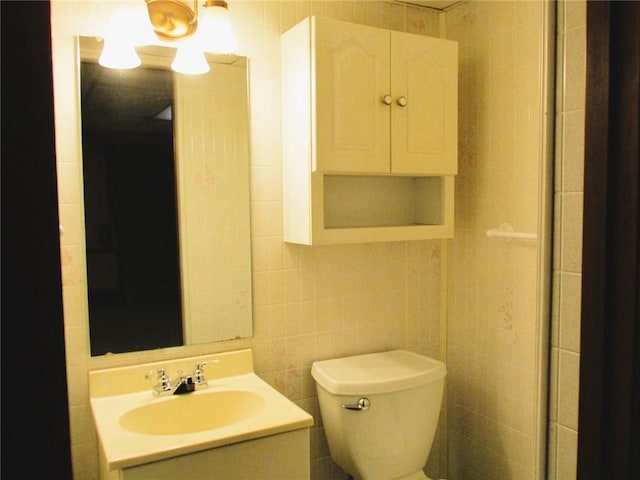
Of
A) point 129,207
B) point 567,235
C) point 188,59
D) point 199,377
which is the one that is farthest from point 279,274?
point 567,235

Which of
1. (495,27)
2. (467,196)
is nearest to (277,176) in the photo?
(467,196)

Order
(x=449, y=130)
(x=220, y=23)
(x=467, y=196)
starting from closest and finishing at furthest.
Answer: (x=220, y=23) < (x=449, y=130) < (x=467, y=196)

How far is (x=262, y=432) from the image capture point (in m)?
1.38

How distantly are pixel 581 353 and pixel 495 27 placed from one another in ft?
4.76

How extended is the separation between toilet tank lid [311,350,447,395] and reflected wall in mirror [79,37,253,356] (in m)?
0.32

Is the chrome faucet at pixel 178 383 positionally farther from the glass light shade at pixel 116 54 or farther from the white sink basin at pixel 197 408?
the glass light shade at pixel 116 54

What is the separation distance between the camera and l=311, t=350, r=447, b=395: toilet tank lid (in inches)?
68.6

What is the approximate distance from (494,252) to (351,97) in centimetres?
77

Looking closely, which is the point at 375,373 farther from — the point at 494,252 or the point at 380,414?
the point at 494,252

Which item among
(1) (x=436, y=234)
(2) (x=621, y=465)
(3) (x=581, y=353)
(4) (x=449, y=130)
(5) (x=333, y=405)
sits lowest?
(5) (x=333, y=405)

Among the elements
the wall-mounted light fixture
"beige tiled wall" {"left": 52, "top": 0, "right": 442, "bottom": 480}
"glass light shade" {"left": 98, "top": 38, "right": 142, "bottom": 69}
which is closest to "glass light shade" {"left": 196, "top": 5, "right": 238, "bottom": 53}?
the wall-mounted light fixture

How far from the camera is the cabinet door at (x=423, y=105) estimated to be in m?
1.82

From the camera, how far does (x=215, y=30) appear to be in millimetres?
1647

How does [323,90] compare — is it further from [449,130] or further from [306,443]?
[306,443]
